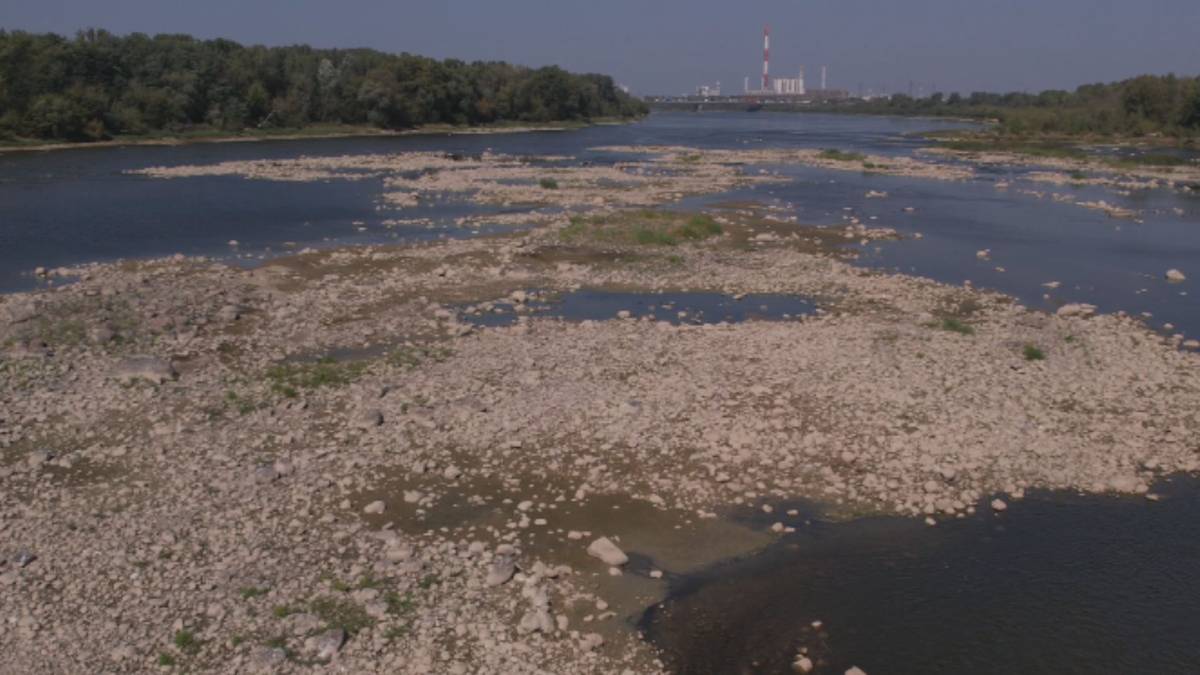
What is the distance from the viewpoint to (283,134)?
328ft

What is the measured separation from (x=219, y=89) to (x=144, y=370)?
92822 millimetres

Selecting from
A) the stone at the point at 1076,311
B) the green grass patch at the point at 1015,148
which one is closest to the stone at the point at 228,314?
the stone at the point at 1076,311

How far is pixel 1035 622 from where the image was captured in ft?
35.4

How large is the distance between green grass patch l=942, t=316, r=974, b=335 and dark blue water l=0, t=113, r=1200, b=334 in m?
4.73

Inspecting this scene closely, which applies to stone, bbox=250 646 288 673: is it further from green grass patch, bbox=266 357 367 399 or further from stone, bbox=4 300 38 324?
stone, bbox=4 300 38 324

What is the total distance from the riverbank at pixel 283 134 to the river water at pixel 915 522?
11.9 meters

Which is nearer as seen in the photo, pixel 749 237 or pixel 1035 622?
pixel 1035 622

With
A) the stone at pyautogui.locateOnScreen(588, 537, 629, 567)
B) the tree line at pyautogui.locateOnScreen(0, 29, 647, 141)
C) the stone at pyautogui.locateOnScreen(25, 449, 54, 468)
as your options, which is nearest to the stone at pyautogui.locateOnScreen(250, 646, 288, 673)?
the stone at pyautogui.locateOnScreen(588, 537, 629, 567)

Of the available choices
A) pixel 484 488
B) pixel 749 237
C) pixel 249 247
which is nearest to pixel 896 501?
pixel 484 488

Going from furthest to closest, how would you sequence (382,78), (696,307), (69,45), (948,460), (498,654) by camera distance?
(382,78) → (69,45) → (696,307) → (948,460) → (498,654)

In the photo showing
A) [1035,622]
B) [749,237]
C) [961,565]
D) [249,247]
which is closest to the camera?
[1035,622]

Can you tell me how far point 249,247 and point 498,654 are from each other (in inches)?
1064

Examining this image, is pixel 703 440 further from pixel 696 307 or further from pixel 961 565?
pixel 696 307

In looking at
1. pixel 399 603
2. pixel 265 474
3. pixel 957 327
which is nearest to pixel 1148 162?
pixel 957 327
